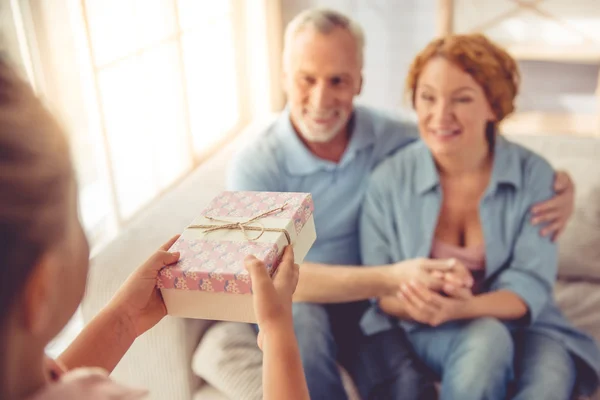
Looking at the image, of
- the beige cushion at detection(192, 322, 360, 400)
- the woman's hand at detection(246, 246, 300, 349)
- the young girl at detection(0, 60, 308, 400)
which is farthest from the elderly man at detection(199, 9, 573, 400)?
the young girl at detection(0, 60, 308, 400)

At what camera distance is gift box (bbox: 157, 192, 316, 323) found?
2.85 ft

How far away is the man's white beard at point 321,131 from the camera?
5.20 feet

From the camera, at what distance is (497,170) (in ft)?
4.82

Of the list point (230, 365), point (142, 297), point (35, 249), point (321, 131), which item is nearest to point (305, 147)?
point (321, 131)

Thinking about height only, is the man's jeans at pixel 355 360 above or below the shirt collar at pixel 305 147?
below

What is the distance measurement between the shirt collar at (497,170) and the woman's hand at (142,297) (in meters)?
0.77

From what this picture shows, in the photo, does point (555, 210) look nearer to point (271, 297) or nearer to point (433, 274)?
point (433, 274)

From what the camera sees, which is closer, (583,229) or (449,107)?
(449,107)

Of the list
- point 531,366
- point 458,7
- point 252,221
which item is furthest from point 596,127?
point 252,221

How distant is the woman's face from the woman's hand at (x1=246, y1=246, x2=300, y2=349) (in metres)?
0.71

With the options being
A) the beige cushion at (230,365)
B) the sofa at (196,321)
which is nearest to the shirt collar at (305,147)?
the sofa at (196,321)

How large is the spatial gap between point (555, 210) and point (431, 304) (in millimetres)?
363

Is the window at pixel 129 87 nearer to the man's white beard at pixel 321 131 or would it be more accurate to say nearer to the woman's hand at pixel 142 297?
the man's white beard at pixel 321 131

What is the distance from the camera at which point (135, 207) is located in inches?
82.2
